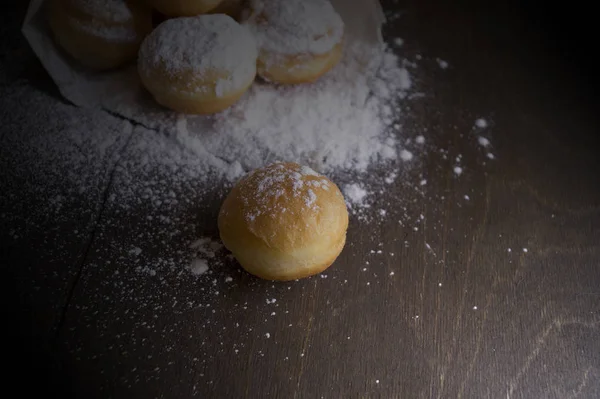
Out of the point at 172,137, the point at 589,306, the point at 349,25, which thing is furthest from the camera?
the point at 349,25

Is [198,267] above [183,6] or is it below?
below

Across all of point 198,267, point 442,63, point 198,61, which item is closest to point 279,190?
point 198,267

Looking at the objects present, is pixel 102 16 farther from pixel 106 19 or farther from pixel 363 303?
pixel 363 303

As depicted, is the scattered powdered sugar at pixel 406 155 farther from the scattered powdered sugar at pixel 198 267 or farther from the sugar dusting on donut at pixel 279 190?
the scattered powdered sugar at pixel 198 267

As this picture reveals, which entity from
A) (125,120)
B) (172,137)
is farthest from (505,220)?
(125,120)

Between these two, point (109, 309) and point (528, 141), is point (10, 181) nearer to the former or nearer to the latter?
point (109, 309)

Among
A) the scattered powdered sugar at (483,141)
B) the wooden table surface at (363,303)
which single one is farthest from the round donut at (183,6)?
the scattered powdered sugar at (483,141)

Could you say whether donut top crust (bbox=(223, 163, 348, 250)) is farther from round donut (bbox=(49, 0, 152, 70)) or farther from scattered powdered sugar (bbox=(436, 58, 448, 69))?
scattered powdered sugar (bbox=(436, 58, 448, 69))
